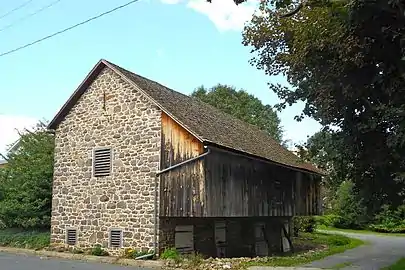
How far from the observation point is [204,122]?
22.5m

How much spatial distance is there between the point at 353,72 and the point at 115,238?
11880 mm

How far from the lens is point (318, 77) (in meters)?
15.2

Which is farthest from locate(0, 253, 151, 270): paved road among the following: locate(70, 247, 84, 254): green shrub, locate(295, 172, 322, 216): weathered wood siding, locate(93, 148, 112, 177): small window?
locate(295, 172, 322, 216): weathered wood siding

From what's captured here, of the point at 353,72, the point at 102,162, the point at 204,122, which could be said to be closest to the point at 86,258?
the point at 102,162

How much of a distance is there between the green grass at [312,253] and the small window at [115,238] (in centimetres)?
601

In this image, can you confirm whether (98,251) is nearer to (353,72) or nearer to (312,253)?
(312,253)

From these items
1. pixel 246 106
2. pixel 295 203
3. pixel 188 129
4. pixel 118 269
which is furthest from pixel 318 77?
pixel 246 106

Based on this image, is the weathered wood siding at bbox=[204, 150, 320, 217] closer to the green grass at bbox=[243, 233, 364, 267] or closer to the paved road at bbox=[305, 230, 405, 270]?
the green grass at bbox=[243, 233, 364, 267]

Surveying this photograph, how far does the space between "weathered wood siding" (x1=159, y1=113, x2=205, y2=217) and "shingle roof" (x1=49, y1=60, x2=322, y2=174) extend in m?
0.57

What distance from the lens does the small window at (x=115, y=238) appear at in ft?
67.6

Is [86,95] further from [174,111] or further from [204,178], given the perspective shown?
[204,178]

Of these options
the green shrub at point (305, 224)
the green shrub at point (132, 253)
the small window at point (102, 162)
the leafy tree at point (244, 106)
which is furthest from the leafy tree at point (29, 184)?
the leafy tree at point (244, 106)

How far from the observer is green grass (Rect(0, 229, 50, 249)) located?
76.5 ft

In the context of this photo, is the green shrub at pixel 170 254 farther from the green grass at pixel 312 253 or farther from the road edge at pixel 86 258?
the green grass at pixel 312 253
